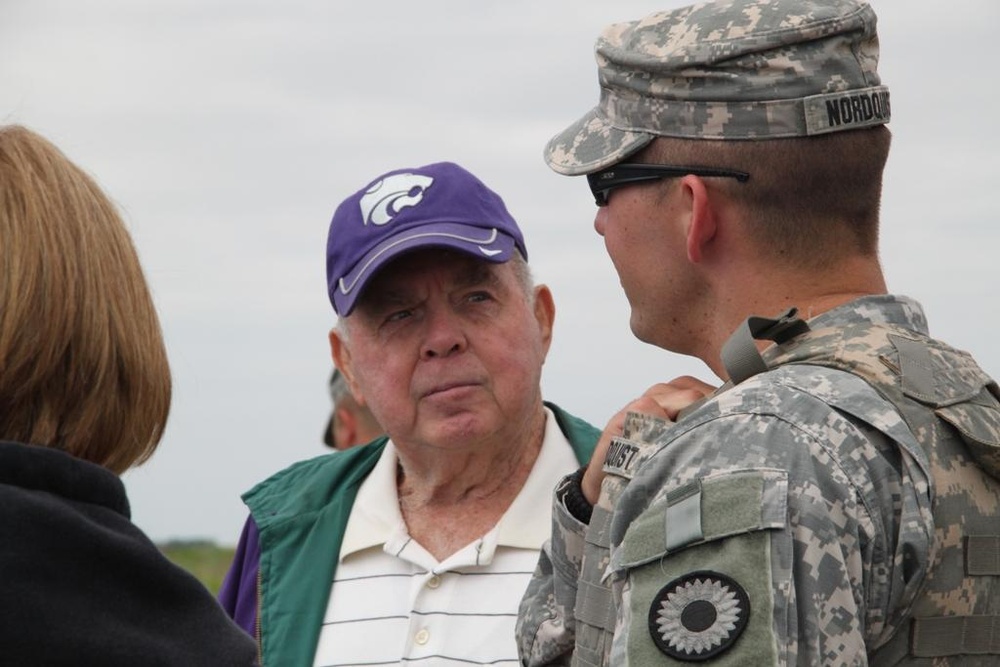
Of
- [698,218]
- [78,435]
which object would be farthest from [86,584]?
[698,218]

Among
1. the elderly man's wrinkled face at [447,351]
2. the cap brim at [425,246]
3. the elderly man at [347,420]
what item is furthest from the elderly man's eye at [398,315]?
the elderly man at [347,420]

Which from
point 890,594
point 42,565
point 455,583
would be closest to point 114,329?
point 42,565

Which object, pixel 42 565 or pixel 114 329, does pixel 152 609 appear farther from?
pixel 114 329

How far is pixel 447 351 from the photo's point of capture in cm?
424

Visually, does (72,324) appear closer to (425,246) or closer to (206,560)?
(425,246)

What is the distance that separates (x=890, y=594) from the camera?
233 cm

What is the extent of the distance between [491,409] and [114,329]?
205 cm

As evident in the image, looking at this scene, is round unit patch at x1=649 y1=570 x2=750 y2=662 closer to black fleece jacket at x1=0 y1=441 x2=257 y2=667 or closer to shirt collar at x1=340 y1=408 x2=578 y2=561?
black fleece jacket at x1=0 y1=441 x2=257 y2=667

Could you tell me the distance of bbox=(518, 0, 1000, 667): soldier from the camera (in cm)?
225

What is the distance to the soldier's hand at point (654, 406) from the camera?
8.84 ft

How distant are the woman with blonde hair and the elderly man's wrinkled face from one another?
6.11 feet

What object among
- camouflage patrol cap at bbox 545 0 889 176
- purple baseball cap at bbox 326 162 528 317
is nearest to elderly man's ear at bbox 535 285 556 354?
purple baseball cap at bbox 326 162 528 317

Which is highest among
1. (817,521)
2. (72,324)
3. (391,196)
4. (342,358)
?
(391,196)

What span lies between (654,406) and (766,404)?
0.36 meters
